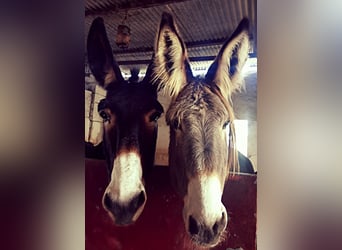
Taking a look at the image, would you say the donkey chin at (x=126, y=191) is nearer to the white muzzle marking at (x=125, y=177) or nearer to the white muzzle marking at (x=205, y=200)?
the white muzzle marking at (x=125, y=177)

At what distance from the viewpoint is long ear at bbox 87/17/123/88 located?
4.52 ft

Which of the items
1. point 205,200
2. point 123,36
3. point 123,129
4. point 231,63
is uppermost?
point 123,36

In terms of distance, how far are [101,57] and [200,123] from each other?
0.52 metres

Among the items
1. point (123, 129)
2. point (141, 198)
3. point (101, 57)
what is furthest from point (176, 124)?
point (101, 57)

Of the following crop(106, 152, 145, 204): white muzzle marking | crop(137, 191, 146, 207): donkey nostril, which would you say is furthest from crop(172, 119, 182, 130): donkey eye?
crop(137, 191, 146, 207): donkey nostril

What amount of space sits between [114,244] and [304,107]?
96cm

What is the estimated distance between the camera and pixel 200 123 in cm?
125

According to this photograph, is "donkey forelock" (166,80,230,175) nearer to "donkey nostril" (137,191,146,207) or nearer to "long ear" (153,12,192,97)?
"long ear" (153,12,192,97)

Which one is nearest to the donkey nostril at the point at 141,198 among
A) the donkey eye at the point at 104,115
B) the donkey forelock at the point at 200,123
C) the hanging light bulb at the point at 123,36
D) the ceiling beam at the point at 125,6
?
the donkey forelock at the point at 200,123

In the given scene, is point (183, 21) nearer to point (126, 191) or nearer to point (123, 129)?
point (123, 129)

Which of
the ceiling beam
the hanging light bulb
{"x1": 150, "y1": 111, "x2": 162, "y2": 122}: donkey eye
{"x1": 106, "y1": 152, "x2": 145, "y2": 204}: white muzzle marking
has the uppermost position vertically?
the ceiling beam

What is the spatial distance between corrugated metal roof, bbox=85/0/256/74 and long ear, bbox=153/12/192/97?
26mm

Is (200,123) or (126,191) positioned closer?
(200,123)

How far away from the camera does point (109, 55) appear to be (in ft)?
4.54
